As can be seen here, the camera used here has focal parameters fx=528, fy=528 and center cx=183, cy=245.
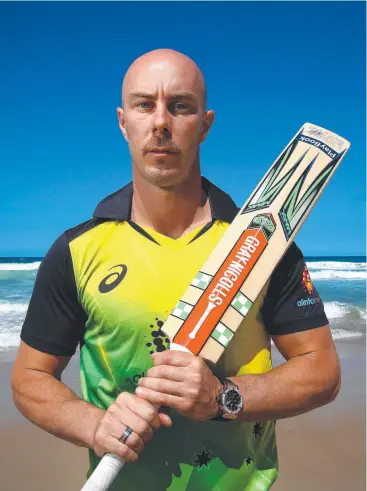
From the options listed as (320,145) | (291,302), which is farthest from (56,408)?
(320,145)

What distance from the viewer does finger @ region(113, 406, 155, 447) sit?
1564 millimetres

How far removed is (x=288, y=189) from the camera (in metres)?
2.00

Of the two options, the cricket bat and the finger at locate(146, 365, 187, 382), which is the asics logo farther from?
the finger at locate(146, 365, 187, 382)

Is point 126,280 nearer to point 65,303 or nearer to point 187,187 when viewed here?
point 65,303

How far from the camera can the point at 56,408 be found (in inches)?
69.9

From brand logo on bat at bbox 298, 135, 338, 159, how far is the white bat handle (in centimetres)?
132

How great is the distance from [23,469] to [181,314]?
3.46 meters

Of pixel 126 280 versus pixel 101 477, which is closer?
pixel 101 477

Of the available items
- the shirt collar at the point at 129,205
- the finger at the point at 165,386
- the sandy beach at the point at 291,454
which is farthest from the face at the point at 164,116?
the sandy beach at the point at 291,454

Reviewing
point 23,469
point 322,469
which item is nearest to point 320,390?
point 322,469

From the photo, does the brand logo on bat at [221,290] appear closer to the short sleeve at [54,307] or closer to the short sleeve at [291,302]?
the short sleeve at [291,302]

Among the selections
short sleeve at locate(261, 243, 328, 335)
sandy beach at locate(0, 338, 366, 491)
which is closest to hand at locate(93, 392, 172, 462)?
short sleeve at locate(261, 243, 328, 335)

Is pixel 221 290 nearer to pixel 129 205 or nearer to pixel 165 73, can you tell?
pixel 129 205

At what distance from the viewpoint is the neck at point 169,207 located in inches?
75.6
